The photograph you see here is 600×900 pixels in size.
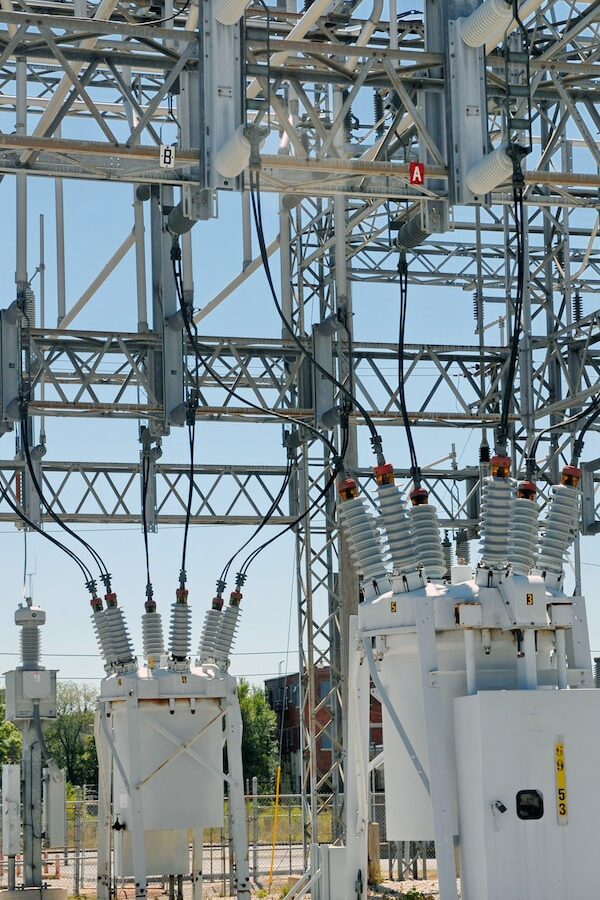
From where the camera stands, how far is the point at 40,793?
1956 centimetres

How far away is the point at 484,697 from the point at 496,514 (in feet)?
5.18

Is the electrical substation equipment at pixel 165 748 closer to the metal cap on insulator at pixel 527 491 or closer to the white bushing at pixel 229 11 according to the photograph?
the metal cap on insulator at pixel 527 491

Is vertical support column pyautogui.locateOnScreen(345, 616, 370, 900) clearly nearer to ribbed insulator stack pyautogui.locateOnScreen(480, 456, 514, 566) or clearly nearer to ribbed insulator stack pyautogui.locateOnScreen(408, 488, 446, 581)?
ribbed insulator stack pyautogui.locateOnScreen(408, 488, 446, 581)

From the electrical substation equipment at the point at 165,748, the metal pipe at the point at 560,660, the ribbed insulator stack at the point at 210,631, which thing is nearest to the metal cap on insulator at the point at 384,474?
the metal pipe at the point at 560,660

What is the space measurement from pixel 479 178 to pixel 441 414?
9.11m

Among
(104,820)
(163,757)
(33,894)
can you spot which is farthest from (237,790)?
(33,894)

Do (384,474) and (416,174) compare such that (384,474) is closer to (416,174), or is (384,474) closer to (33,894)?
(416,174)

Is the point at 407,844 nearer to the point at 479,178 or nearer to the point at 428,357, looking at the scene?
the point at 428,357

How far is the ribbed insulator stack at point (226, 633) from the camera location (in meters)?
18.3

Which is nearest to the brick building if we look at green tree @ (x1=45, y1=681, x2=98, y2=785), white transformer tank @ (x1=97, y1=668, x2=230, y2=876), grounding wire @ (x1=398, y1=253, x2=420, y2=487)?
green tree @ (x1=45, y1=681, x2=98, y2=785)

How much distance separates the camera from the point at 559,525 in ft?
40.3

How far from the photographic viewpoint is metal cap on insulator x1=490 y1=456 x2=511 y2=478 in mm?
11844

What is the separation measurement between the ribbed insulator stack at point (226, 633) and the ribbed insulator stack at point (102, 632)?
4.25ft

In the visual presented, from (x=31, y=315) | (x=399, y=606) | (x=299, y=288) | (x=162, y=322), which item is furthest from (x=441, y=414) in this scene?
(x=399, y=606)
